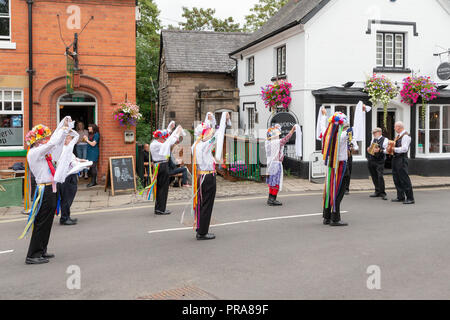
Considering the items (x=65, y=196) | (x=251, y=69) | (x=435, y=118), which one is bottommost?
(x=65, y=196)

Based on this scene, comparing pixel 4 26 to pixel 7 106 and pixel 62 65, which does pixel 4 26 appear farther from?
pixel 7 106

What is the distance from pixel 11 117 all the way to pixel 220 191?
6.44m

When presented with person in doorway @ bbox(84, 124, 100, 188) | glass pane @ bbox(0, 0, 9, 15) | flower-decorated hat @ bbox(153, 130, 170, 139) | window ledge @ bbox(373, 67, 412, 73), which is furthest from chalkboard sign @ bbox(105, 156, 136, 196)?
window ledge @ bbox(373, 67, 412, 73)

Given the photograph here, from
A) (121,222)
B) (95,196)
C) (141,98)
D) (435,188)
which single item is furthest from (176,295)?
(141,98)

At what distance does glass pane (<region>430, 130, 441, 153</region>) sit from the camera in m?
17.4

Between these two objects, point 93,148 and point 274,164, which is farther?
point 93,148

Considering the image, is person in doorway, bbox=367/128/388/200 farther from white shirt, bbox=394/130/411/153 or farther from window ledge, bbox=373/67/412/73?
window ledge, bbox=373/67/412/73

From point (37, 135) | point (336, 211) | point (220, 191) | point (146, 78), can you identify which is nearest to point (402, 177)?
point (336, 211)

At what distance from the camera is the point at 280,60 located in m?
18.8

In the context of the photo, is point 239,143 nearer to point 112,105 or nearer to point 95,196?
point 112,105

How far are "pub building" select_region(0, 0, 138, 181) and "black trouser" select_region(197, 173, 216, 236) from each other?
709cm

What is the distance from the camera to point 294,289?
16.5 ft

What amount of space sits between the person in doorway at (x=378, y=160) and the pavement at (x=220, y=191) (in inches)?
63.9

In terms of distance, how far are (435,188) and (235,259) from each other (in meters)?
10.2
